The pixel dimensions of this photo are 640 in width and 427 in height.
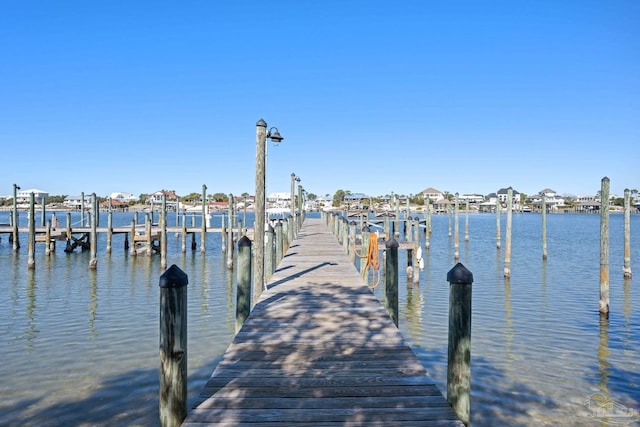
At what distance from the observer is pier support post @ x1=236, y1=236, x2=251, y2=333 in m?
7.40

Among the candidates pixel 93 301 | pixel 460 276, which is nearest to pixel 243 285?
pixel 460 276

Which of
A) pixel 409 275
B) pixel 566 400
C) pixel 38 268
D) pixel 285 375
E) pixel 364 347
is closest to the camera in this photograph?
pixel 285 375

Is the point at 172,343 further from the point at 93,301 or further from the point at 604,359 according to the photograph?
the point at 93,301

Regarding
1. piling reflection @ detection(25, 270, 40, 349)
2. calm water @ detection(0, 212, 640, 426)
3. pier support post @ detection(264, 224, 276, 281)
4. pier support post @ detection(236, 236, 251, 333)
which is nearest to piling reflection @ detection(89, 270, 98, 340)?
calm water @ detection(0, 212, 640, 426)

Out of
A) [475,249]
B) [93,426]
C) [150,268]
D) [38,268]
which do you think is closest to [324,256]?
[93,426]

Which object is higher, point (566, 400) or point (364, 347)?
point (364, 347)

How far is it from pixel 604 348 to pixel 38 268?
2645cm

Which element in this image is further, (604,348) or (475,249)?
(475,249)

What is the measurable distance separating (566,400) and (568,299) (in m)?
10.7

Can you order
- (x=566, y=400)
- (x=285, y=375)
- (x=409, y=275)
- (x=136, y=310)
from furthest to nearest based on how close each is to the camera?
(x=409, y=275), (x=136, y=310), (x=566, y=400), (x=285, y=375)

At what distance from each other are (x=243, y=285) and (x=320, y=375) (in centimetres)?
334

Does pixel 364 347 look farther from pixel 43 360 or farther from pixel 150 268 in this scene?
pixel 150 268

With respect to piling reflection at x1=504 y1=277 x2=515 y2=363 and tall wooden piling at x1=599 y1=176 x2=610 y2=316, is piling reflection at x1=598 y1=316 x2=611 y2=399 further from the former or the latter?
piling reflection at x1=504 y1=277 x2=515 y2=363

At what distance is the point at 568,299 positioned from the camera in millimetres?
17375
